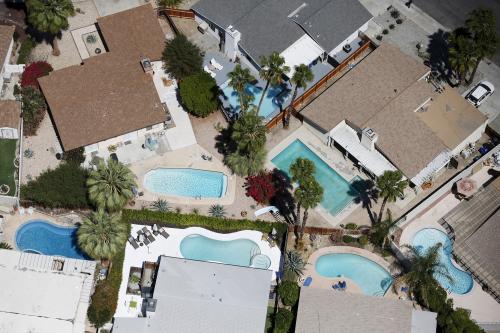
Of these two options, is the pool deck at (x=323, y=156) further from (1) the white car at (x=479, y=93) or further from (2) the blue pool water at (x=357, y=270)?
(1) the white car at (x=479, y=93)

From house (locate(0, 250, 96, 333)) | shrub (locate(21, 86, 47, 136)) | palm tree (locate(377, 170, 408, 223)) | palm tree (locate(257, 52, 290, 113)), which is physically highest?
palm tree (locate(257, 52, 290, 113))

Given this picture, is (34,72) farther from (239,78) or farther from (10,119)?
→ (239,78)

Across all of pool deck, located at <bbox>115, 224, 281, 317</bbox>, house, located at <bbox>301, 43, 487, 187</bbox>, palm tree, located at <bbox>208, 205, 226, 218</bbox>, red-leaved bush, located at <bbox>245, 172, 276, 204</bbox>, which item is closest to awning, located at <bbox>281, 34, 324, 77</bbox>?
house, located at <bbox>301, 43, 487, 187</bbox>

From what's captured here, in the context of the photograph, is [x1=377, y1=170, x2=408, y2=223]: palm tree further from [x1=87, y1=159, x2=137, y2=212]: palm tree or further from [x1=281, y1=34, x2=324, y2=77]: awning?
[x1=87, y1=159, x2=137, y2=212]: palm tree


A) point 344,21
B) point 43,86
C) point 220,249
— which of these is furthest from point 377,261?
point 43,86

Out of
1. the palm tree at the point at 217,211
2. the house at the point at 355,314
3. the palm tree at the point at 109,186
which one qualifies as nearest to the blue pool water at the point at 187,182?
the palm tree at the point at 217,211

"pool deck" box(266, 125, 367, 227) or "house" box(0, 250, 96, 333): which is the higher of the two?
"pool deck" box(266, 125, 367, 227)
